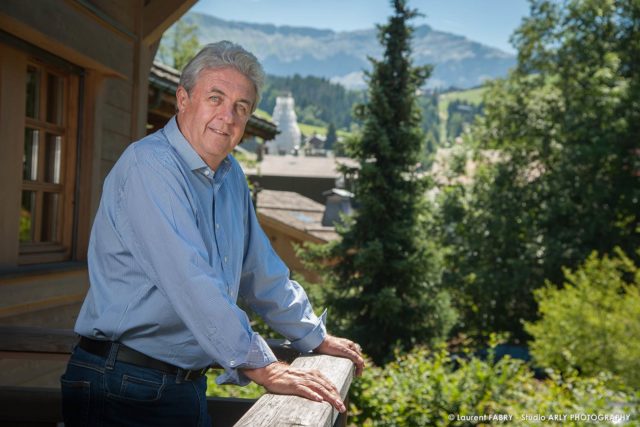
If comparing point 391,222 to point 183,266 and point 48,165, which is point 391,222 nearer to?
point 48,165

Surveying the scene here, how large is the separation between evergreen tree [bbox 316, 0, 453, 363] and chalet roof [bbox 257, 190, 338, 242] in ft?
14.5

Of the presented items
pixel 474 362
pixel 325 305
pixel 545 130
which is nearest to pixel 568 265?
pixel 545 130

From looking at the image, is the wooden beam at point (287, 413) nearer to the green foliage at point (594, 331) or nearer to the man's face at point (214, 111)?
the man's face at point (214, 111)

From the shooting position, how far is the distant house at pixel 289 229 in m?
24.5

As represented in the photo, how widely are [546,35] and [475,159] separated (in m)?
4.47

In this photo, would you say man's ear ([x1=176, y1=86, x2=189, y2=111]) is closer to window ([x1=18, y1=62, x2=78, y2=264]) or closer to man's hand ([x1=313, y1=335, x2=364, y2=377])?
man's hand ([x1=313, y1=335, x2=364, y2=377])

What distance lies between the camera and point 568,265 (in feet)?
75.0

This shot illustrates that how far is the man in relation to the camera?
6.33ft

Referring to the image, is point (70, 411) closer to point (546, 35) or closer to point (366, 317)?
point (366, 317)

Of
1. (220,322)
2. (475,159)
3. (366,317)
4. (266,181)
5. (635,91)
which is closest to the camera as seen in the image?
(220,322)

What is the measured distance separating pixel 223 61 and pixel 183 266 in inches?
23.9

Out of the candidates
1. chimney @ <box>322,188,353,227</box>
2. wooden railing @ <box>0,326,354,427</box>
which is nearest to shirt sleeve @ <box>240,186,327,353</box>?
wooden railing @ <box>0,326,354,427</box>

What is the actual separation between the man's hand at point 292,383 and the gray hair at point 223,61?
2.61 ft

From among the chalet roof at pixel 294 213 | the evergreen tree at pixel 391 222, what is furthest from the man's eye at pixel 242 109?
the chalet roof at pixel 294 213
